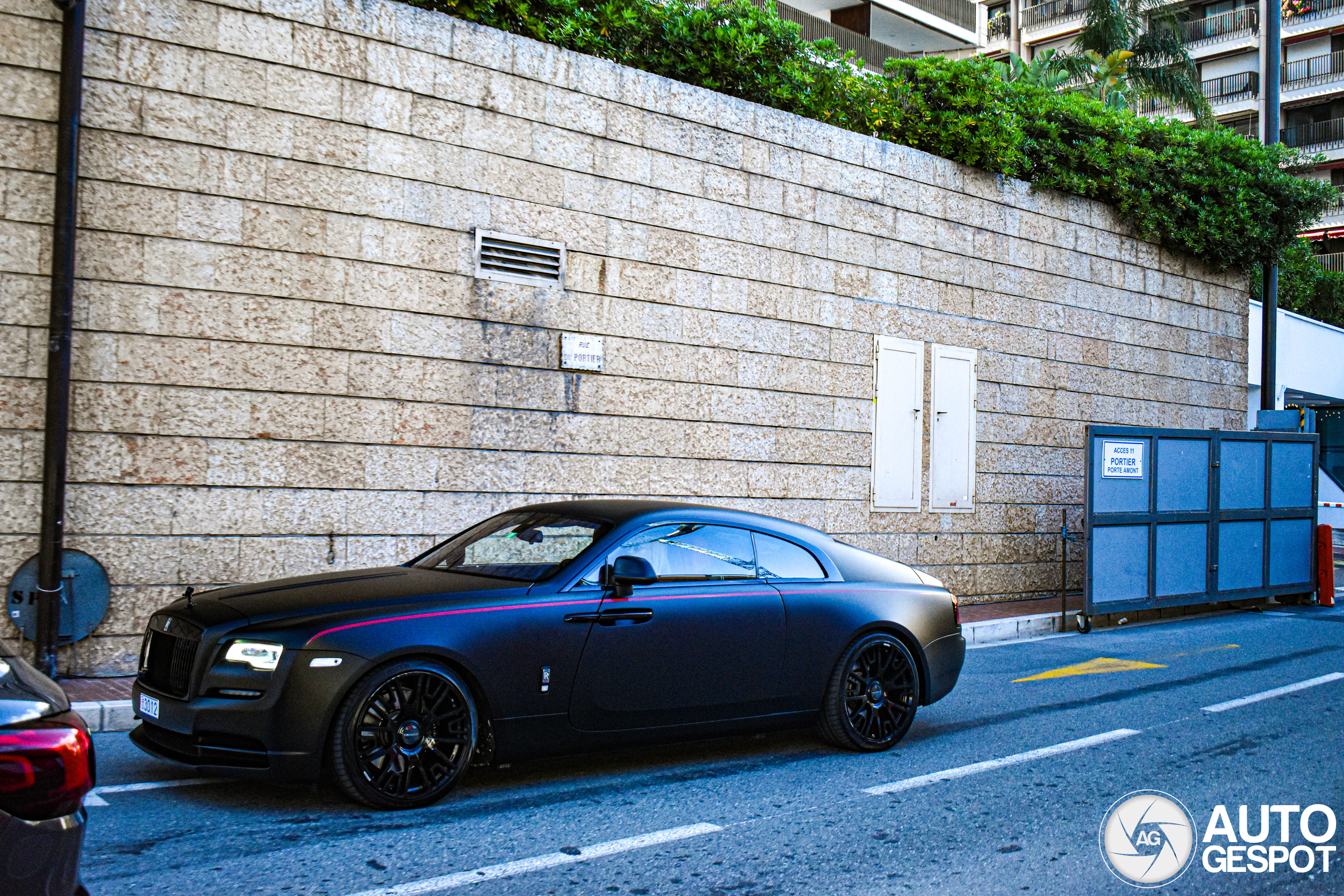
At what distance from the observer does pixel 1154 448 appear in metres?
12.7

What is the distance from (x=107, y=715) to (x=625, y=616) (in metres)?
3.35

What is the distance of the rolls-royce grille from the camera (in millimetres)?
4980

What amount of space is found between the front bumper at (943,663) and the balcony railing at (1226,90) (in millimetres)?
47559

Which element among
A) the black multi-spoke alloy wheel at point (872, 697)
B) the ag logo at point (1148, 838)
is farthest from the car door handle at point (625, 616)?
the ag logo at point (1148, 838)

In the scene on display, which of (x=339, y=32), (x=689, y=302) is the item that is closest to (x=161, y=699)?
(x=339, y=32)

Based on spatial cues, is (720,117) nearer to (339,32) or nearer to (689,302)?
(689,302)

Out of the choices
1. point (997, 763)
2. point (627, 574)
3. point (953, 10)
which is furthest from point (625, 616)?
point (953, 10)

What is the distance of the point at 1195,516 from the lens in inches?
520

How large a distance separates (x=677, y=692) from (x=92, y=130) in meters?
5.89

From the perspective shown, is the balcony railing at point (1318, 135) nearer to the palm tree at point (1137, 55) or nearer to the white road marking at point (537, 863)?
the palm tree at point (1137, 55)

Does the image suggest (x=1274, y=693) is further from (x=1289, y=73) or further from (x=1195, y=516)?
(x=1289, y=73)

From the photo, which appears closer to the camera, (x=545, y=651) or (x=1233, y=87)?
(x=545, y=651)

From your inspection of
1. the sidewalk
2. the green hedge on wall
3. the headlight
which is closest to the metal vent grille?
the green hedge on wall

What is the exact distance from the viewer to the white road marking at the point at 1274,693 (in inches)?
309
